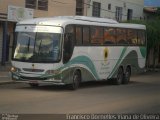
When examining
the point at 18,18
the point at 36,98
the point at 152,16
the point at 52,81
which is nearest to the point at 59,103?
the point at 36,98

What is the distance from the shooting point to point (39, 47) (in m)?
21.3

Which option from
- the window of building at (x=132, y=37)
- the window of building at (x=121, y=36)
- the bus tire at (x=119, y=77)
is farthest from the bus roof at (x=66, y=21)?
the bus tire at (x=119, y=77)

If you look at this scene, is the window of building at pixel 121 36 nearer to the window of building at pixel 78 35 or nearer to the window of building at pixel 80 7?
the window of building at pixel 78 35

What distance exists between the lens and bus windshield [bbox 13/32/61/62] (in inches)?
837

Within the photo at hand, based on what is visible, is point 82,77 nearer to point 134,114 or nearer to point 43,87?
point 43,87

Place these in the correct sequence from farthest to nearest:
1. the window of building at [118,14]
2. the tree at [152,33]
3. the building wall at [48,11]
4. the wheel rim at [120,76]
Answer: the window of building at [118,14] → the tree at [152,33] → the building wall at [48,11] → the wheel rim at [120,76]

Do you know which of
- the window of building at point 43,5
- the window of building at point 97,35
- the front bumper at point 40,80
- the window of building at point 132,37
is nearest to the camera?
the front bumper at point 40,80

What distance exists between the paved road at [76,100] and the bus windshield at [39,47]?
1267 mm

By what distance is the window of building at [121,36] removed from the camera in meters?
26.7

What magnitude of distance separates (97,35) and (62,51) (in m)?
3.57

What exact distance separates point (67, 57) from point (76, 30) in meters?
1.48

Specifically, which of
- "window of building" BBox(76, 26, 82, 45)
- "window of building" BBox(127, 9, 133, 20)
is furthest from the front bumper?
"window of building" BBox(127, 9, 133, 20)

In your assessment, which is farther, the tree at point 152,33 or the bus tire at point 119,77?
the tree at point 152,33

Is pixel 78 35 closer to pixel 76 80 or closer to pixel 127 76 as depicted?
pixel 76 80
